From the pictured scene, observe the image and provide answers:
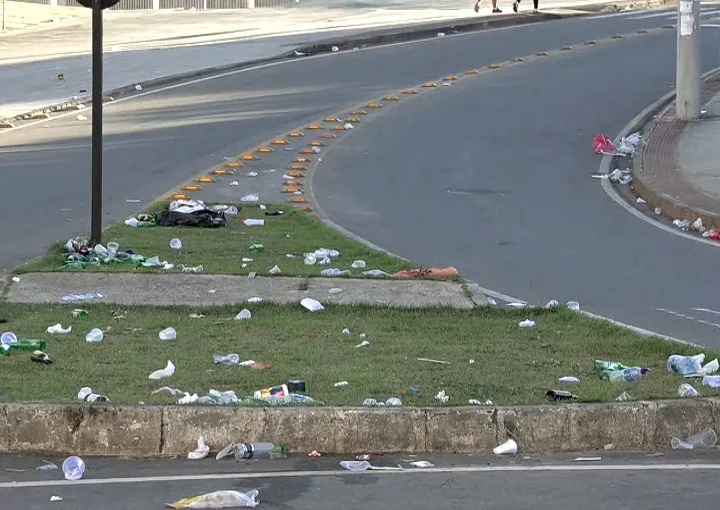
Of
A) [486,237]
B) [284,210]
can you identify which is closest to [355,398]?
[486,237]

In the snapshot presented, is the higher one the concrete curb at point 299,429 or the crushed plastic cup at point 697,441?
the concrete curb at point 299,429

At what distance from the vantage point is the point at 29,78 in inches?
1060

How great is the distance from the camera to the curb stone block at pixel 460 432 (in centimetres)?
726

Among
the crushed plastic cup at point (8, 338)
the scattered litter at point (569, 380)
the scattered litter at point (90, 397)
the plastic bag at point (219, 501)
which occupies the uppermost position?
the scattered litter at point (90, 397)

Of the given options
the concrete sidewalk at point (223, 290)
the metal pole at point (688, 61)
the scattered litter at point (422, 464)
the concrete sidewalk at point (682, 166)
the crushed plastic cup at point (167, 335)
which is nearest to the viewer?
the scattered litter at point (422, 464)

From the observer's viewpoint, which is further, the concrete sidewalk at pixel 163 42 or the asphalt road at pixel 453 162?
the concrete sidewalk at pixel 163 42

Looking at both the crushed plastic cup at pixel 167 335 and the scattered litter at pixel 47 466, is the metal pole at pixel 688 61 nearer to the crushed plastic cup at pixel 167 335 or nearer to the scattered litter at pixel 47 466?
the crushed plastic cup at pixel 167 335

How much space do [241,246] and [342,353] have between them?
4.69 meters

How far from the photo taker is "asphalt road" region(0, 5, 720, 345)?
12867 mm

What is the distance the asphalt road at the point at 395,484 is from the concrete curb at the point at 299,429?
14 centimetres

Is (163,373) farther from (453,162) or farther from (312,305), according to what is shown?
(453,162)

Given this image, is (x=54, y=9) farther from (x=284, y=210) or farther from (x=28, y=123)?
(x=284, y=210)

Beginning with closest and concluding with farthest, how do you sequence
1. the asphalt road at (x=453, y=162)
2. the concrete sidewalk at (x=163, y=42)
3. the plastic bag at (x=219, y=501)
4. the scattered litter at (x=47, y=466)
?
the plastic bag at (x=219, y=501)
the scattered litter at (x=47, y=466)
the asphalt road at (x=453, y=162)
the concrete sidewalk at (x=163, y=42)

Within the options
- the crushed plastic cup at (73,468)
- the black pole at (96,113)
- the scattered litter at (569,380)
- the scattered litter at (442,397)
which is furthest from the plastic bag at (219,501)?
the black pole at (96,113)
